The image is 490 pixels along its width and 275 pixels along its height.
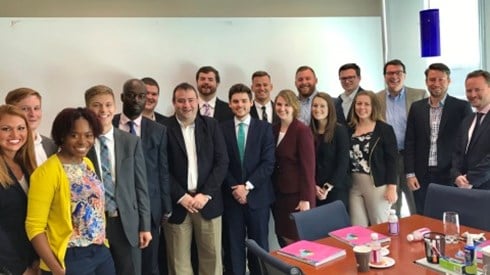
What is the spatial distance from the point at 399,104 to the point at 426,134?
487mm

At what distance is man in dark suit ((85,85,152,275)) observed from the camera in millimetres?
2574

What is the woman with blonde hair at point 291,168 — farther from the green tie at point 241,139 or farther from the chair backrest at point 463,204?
the chair backrest at point 463,204

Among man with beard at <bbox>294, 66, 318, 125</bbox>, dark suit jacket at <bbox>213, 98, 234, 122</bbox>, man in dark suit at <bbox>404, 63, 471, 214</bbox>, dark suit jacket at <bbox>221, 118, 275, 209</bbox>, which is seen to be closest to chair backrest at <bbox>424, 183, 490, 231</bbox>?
man in dark suit at <bbox>404, 63, 471, 214</bbox>

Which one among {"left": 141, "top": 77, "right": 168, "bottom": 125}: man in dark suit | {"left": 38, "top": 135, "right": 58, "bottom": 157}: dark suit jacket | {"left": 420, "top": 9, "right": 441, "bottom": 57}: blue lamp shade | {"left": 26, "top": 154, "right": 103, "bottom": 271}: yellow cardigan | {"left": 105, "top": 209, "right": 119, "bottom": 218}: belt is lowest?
{"left": 105, "top": 209, "right": 119, "bottom": 218}: belt

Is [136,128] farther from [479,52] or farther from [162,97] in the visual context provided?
[479,52]

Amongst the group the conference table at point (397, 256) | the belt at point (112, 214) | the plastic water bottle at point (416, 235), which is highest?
the belt at point (112, 214)

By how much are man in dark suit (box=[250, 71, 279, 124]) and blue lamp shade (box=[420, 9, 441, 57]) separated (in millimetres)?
1359

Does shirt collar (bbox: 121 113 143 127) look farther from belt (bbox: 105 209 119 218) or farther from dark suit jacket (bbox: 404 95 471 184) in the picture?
dark suit jacket (bbox: 404 95 471 184)

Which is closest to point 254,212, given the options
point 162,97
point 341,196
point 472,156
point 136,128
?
point 341,196

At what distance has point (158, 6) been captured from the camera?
4.06 m

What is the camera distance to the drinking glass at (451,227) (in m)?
2.27

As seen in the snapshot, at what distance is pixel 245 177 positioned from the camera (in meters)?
3.38

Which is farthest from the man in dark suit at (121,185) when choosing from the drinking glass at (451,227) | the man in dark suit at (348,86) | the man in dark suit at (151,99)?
the man in dark suit at (348,86)

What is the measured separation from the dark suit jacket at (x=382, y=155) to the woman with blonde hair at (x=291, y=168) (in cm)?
50
